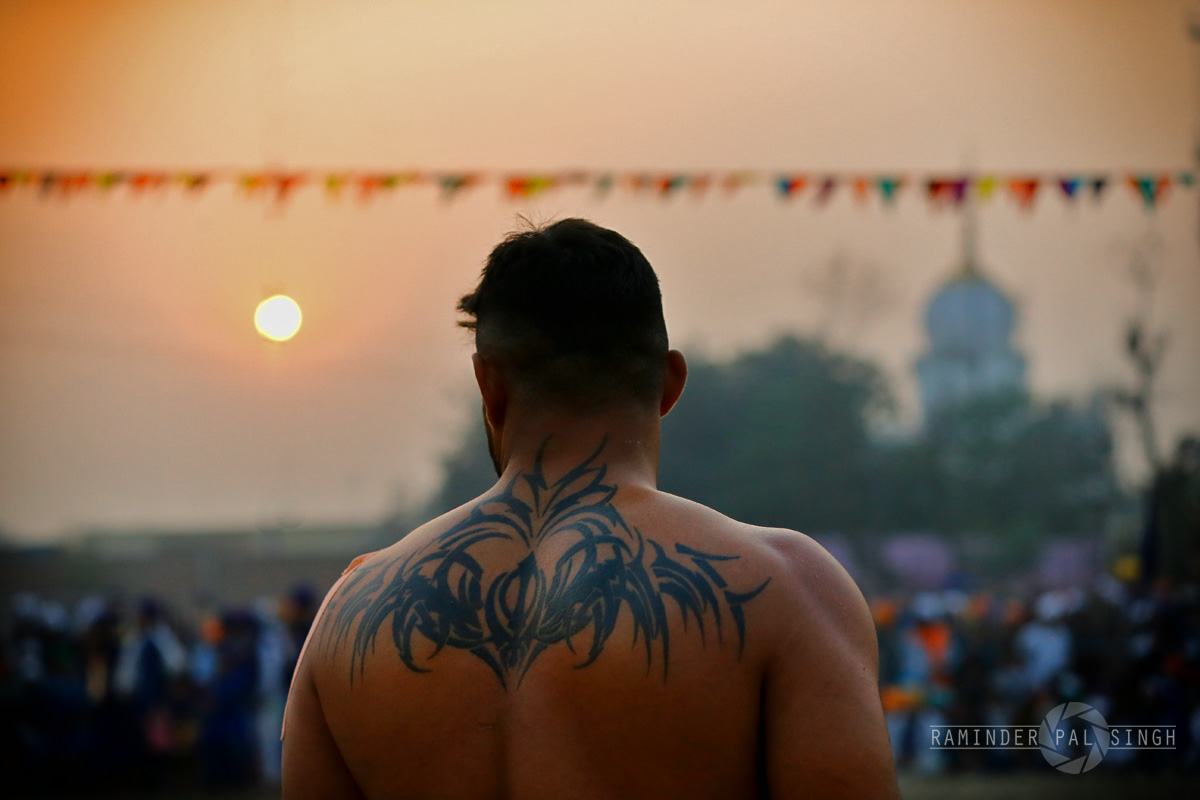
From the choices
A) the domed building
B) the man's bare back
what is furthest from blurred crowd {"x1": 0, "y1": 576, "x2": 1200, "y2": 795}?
the domed building

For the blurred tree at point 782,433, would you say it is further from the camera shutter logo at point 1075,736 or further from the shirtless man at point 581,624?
the shirtless man at point 581,624

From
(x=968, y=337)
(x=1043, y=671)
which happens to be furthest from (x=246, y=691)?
(x=968, y=337)

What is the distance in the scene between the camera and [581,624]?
1.67m

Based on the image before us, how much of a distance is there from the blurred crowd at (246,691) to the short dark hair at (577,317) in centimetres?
685

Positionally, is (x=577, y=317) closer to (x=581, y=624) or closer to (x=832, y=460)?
(x=581, y=624)

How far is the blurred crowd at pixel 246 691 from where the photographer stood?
8844 mm

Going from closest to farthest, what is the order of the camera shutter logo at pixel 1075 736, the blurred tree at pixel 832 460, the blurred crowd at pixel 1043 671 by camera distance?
the blurred crowd at pixel 1043 671 → the camera shutter logo at pixel 1075 736 → the blurred tree at pixel 832 460

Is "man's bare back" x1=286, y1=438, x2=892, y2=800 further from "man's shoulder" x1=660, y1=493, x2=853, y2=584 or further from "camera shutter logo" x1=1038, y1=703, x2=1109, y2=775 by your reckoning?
"camera shutter logo" x1=1038, y1=703, x2=1109, y2=775

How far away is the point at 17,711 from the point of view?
875cm

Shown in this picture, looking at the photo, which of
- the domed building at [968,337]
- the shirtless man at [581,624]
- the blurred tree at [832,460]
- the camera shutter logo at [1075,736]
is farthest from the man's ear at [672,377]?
the domed building at [968,337]

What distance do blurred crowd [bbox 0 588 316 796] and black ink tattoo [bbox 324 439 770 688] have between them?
23.2 ft

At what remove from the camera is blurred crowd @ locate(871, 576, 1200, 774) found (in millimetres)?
9328

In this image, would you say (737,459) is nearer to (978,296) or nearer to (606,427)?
(978,296)

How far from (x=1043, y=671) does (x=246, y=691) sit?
278 inches
